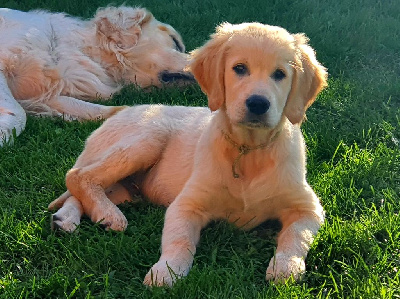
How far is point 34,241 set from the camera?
3.08 meters

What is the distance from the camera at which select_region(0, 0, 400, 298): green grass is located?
269 cm

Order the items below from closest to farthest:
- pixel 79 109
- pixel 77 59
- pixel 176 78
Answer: pixel 79 109 → pixel 77 59 → pixel 176 78

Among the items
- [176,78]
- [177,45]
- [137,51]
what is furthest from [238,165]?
[177,45]

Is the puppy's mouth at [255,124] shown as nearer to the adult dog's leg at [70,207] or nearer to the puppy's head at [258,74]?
the puppy's head at [258,74]

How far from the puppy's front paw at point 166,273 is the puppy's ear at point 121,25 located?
393 centimetres

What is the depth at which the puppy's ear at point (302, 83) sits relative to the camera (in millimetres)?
3127

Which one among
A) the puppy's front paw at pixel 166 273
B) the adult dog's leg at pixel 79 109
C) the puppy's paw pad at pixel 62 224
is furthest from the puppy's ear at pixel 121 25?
the puppy's front paw at pixel 166 273

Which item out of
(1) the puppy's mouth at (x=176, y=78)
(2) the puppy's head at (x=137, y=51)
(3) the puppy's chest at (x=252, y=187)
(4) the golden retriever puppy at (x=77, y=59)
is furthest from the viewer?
(2) the puppy's head at (x=137, y=51)

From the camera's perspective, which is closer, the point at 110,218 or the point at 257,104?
the point at 257,104

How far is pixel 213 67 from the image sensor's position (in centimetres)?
322

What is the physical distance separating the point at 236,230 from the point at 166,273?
654 mm

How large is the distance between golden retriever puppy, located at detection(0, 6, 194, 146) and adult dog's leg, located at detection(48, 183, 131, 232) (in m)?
1.62

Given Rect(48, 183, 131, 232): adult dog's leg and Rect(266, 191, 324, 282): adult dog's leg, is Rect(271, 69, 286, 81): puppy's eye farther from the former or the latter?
Rect(48, 183, 131, 232): adult dog's leg

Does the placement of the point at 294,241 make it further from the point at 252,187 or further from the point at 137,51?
the point at 137,51
